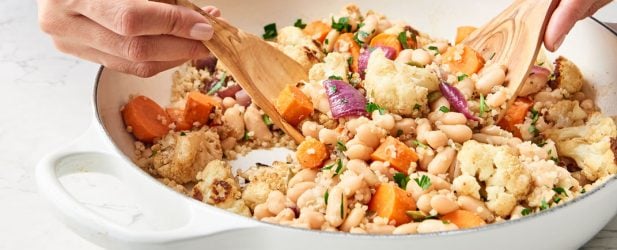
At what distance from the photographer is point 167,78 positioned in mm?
1806

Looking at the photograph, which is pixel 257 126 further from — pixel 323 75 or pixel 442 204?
pixel 442 204

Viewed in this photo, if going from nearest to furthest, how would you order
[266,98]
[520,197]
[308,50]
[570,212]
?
[570,212] < [520,197] < [266,98] < [308,50]

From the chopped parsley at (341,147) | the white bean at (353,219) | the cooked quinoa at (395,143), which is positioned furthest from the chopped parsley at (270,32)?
the white bean at (353,219)

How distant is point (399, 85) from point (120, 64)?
56 cm

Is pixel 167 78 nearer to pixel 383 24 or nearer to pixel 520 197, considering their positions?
pixel 383 24

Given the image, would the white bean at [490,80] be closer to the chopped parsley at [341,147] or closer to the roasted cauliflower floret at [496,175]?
the roasted cauliflower floret at [496,175]

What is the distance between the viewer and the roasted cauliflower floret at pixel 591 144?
143 cm

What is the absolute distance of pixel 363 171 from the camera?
137 cm

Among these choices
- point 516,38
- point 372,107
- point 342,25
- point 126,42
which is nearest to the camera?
point 126,42

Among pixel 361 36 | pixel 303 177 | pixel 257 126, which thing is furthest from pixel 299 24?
pixel 303 177

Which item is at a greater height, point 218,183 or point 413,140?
point 413,140

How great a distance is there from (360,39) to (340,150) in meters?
0.43

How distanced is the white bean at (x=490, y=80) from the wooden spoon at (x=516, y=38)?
0.08ft

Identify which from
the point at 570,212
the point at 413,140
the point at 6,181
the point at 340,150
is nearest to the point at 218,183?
the point at 340,150
